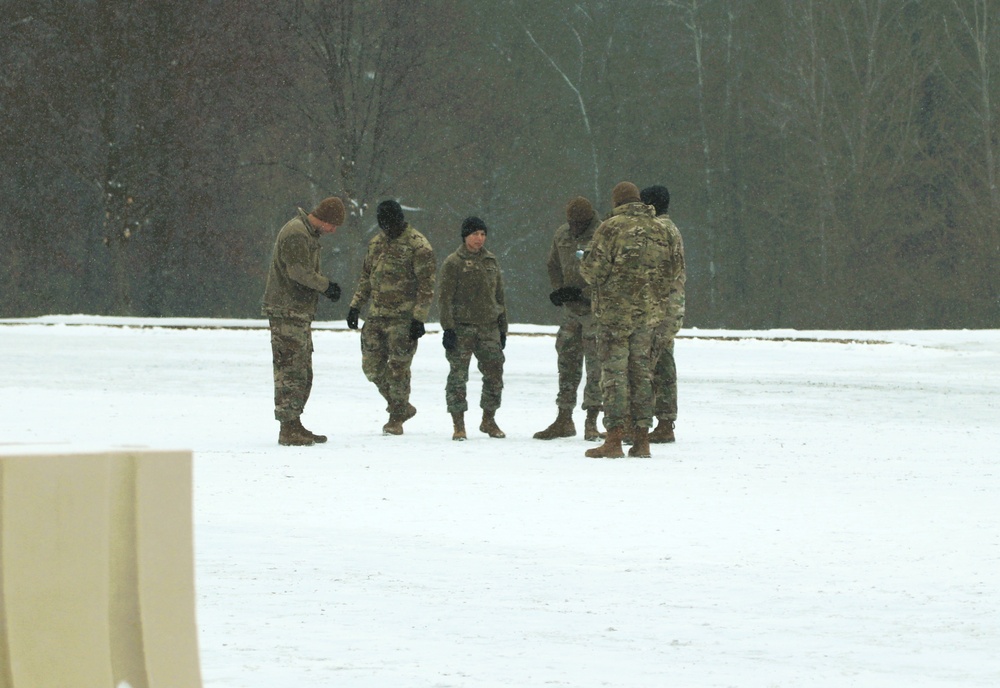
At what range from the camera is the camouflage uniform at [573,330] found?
15195mm

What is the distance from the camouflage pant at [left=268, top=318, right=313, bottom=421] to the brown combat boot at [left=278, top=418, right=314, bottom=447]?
79mm

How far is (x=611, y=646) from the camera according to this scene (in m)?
6.64

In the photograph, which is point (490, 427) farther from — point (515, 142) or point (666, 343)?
point (515, 142)

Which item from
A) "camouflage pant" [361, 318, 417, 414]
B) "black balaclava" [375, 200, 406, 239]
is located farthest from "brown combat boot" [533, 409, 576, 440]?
"black balaclava" [375, 200, 406, 239]

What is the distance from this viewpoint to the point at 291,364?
14.4m

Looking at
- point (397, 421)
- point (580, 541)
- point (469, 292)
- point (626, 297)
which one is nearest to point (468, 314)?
point (469, 292)

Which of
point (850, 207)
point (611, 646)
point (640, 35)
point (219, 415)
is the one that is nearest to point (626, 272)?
point (219, 415)

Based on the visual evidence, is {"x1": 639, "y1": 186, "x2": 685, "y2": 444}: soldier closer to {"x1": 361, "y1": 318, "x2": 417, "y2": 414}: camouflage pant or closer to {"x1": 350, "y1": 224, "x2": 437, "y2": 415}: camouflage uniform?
{"x1": 350, "y1": 224, "x2": 437, "y2": 415}: camouflage uniform

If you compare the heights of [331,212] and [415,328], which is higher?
[331,212]

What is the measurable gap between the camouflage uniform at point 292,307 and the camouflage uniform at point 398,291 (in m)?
0.91

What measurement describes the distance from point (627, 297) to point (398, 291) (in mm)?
2521

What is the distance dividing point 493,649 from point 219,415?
37.6ft

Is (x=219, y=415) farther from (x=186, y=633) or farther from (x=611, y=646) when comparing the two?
(x=186, y=633)

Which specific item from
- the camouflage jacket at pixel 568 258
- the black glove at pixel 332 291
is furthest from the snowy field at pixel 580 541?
the camouflage jacket at pixel 568 258
